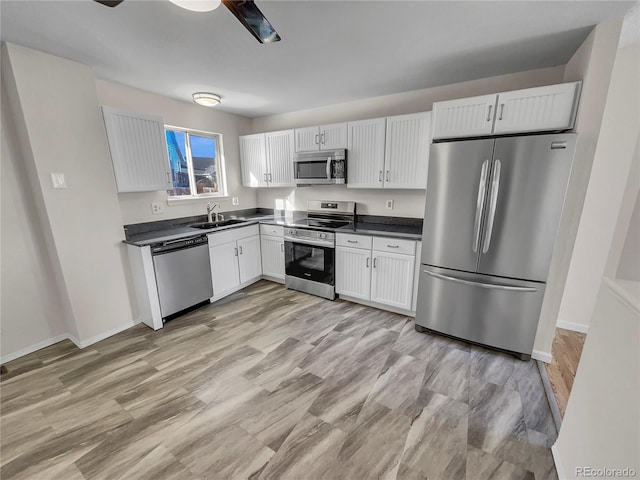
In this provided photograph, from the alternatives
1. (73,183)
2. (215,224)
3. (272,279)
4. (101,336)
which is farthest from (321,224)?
(101,336)

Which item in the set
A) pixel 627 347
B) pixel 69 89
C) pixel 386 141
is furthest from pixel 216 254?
pixel 627 347

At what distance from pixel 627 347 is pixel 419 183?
210 centimetres

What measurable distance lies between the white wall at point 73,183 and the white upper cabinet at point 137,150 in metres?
0.08

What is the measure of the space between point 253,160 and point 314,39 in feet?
7.68

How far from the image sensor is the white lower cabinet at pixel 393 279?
2.76 meters

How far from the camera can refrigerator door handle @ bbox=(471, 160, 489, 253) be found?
208 cm

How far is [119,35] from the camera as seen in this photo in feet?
5.90

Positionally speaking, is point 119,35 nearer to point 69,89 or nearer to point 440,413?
point 69,89

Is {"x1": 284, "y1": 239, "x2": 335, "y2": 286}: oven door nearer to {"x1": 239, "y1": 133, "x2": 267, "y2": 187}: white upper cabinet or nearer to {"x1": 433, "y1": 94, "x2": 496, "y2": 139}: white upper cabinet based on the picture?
{"x1": 239, "y1": 133, "x2": 267, "y2": 187}: white upper cabinet

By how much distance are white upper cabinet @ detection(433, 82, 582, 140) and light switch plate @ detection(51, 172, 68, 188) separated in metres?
3.25

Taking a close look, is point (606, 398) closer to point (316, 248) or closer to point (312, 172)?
point (316, 248)

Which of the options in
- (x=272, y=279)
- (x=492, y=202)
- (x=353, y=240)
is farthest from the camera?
(x=272, y=279)

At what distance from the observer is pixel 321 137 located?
3340mm

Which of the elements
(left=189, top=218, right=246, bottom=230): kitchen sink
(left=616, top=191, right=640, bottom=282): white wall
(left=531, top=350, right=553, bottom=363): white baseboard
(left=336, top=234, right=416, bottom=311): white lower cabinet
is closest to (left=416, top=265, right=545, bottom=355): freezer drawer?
(left=531, top=350, right=553, bottom=363): white baseboard
